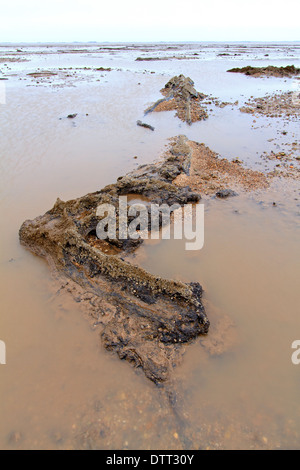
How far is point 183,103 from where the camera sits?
15.7 metres

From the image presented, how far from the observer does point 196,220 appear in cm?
592

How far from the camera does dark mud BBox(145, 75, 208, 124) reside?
1338 centimetres

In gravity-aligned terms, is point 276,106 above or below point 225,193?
above

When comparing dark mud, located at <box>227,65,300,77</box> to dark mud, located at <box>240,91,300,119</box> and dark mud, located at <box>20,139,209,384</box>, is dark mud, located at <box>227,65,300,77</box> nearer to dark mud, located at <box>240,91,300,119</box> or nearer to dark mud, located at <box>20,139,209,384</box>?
dark mud, located at <box>240,91,300,119</box>

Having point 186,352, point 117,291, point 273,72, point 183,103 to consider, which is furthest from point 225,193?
point 273,72

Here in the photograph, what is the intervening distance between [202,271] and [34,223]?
3291 mm

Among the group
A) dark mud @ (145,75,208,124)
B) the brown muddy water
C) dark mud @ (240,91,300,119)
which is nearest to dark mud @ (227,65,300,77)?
dark mud @ (240,91,300,119)

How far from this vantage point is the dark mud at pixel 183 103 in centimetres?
1338

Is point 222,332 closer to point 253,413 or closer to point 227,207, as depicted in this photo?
point 253,413

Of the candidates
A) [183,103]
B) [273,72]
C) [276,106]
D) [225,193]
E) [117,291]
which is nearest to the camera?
[117,291]

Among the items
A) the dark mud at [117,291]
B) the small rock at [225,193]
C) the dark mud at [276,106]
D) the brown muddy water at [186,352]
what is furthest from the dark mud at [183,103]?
the dark mud at [117,291]

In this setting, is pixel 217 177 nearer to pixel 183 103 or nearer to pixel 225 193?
pixel 225 193

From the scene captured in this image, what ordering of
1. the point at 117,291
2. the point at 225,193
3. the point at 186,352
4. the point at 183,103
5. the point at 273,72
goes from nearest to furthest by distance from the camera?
the point at 186,352
the point at 117,291
the point at 225,193
the point at 183,103
the point at 273,72

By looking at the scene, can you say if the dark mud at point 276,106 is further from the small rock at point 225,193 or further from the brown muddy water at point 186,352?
the small rock at point 225,193
